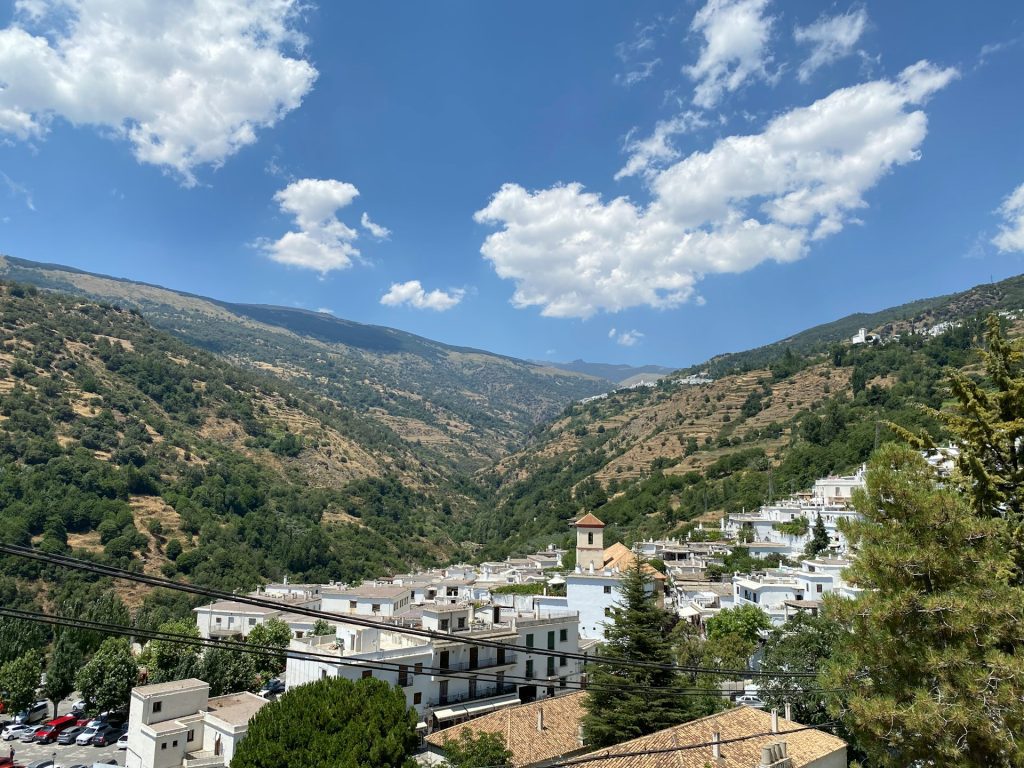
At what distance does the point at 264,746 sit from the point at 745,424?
419 ft

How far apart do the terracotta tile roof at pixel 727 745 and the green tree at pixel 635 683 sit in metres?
2.01

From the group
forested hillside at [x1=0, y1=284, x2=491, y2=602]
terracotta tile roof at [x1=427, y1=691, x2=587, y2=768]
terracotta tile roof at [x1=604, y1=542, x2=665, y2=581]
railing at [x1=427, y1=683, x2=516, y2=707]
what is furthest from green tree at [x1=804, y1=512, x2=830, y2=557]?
forested hillside at [x1=0, y1=284, x2=491, y2=602]

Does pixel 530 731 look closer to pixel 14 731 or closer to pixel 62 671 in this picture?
pixel 14 731

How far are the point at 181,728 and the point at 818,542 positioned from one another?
46.5 m

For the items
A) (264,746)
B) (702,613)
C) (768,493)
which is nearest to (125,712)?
(264,746)

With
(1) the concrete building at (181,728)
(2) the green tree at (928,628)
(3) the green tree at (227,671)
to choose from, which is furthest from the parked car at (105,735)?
(2) the green tree at (928,628)

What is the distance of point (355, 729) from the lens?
19.4 m

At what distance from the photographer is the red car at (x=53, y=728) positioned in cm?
3344

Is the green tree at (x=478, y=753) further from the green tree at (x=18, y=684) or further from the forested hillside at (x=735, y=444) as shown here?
the forested hillside at (x=735, y=444)

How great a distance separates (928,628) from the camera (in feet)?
31.7

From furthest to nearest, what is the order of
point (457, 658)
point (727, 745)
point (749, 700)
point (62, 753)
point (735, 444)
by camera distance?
point (735, 444) < point (457, 658) < point (62, 753) < point (749, 700) < point (727, 745)

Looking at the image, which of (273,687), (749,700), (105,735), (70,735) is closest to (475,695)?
(749,700)

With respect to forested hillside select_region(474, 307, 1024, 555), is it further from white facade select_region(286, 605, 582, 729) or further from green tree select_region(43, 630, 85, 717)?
green tree select_region(43, 630, 85, 717)

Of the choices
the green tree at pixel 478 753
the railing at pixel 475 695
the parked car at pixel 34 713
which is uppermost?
the green tree at pixel 478 753
